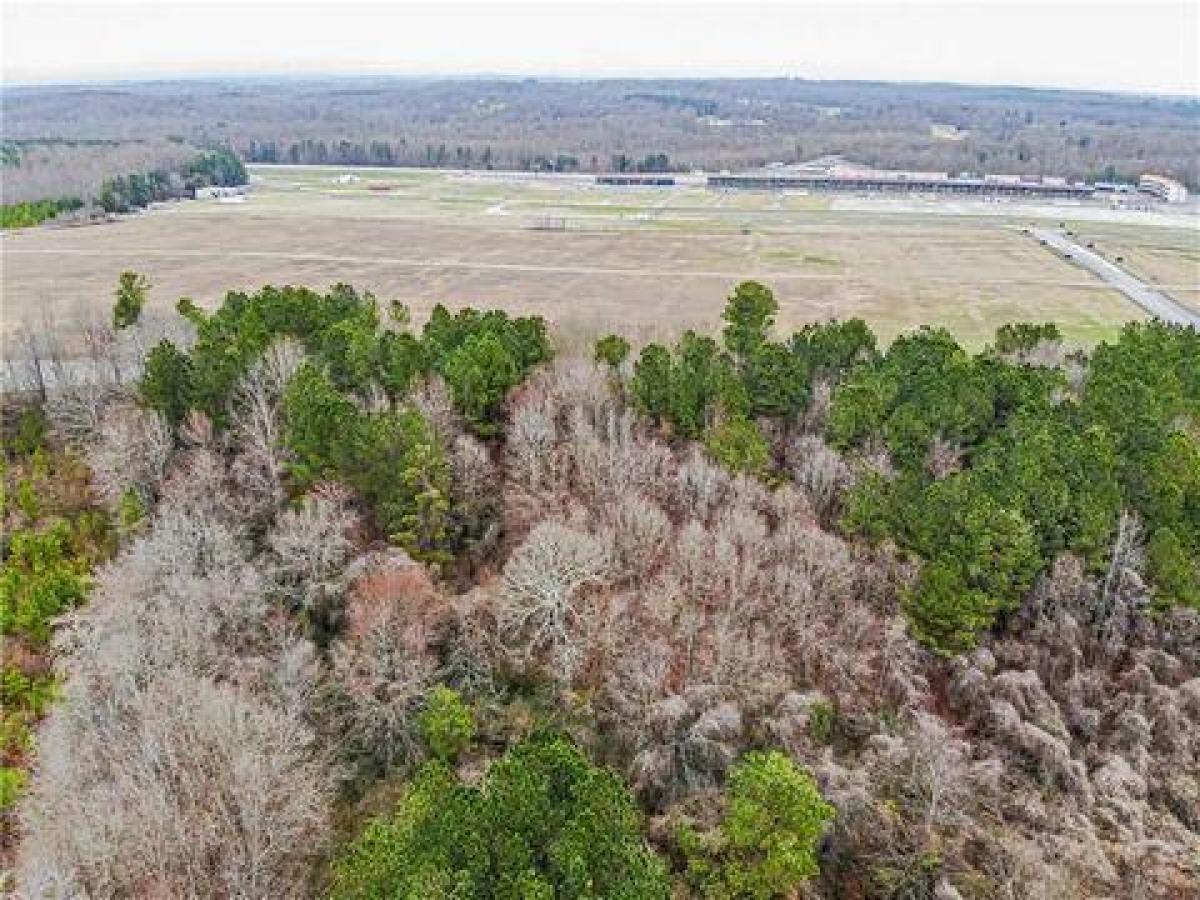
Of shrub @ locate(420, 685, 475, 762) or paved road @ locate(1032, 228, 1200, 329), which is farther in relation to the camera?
paved road @ locate(1032, 228, 1200, 329)

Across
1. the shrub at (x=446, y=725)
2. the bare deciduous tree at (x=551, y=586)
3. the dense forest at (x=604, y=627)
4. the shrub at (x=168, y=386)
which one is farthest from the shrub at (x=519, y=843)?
the shrub at (x=168, y=386)

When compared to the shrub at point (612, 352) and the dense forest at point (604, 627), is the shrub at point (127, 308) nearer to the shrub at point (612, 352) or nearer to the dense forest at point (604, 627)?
the dense forest at point (604, 627)

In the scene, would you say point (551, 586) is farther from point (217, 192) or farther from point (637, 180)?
point (637, 180)

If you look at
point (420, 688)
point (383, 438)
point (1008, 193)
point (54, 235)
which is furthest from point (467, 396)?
point (1008, 193)

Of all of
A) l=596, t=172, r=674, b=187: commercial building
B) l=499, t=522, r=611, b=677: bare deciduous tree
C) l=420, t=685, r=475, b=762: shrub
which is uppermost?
l=596, t=172, r=674, b=187: commercial building

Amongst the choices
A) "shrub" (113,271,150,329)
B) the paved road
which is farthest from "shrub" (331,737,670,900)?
the paved road

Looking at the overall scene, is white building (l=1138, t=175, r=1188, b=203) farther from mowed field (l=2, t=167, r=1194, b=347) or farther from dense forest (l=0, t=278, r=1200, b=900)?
dense forest (l=0, t=278, r=1200, b=900)
